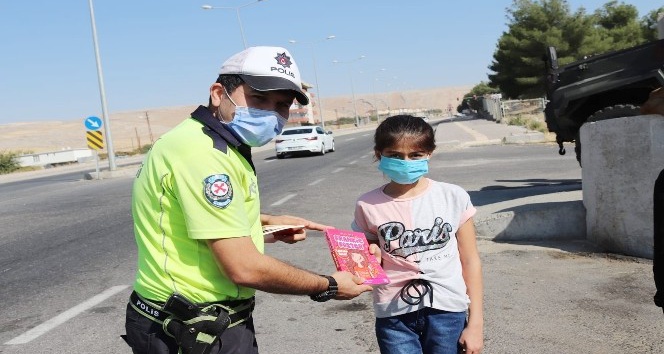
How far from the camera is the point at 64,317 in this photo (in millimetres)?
5414

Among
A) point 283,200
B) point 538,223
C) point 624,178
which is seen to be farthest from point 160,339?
point 283,200

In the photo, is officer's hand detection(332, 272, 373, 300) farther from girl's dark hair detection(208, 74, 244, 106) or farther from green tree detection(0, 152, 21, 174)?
green tree detection(0, 152, 21, 174)

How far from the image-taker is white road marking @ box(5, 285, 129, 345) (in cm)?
492

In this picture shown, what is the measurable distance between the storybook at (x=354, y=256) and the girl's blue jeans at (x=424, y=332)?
21 cm

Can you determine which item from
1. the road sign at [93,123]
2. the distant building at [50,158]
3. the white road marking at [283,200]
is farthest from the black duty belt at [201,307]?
the distant building at [50,158]

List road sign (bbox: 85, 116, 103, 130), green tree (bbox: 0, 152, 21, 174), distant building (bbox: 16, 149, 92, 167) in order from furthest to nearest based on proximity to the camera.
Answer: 1. distant building (bbox: 16, 149, 92, 167)
2. green tree (bbox: 0, 152, 21, 174)
3. road sign (bbox: 85, 116, 103, 130)

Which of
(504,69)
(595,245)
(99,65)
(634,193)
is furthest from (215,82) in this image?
(504,69)

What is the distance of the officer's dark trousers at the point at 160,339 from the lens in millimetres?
2066

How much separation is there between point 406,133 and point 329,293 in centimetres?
78

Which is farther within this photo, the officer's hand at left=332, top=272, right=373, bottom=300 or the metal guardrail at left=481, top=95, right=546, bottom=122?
the metal guardrail at left=481, top=95, right=546, bottom=122

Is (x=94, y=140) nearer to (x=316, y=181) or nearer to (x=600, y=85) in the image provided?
(x=316, y=181)

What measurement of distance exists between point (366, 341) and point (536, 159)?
14.7 meters

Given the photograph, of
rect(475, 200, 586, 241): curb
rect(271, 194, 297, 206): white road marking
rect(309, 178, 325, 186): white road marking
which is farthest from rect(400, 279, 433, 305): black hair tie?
rect(309, 178, 325, 186): white road marking

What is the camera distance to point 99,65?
25219mm
